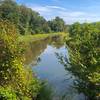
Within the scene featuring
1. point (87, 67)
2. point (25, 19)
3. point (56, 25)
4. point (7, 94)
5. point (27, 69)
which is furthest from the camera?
point (56, 25)

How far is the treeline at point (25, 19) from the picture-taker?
289 feet

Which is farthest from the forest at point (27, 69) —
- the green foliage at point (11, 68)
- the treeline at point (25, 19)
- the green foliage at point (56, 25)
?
the green foliage at point (56, 25)

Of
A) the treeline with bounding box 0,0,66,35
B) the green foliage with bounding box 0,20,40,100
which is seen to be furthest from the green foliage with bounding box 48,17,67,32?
the green foliage with bounding box 0,20,40,100

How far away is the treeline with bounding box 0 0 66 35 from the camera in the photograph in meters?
88.1

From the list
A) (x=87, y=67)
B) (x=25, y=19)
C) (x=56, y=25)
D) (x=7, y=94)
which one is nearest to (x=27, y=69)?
(x=7, y=94)

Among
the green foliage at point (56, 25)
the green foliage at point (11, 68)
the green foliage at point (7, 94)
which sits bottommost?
the green foliage at point (56, 25)

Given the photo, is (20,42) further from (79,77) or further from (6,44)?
(79,77)

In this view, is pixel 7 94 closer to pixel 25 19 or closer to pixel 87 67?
pixel 87 67

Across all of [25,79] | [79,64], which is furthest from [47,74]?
[25,79]

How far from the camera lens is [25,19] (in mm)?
107188

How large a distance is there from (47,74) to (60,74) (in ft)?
4.41

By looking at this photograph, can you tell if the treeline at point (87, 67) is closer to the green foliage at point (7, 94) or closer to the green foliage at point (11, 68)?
the green foliage at point (11, 68)

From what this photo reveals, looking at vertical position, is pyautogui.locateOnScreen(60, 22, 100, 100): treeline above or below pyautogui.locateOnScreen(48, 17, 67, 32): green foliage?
above

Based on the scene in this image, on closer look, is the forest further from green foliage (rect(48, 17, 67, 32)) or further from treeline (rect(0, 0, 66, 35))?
green foliage (rect(48, 17, 67, 32))
